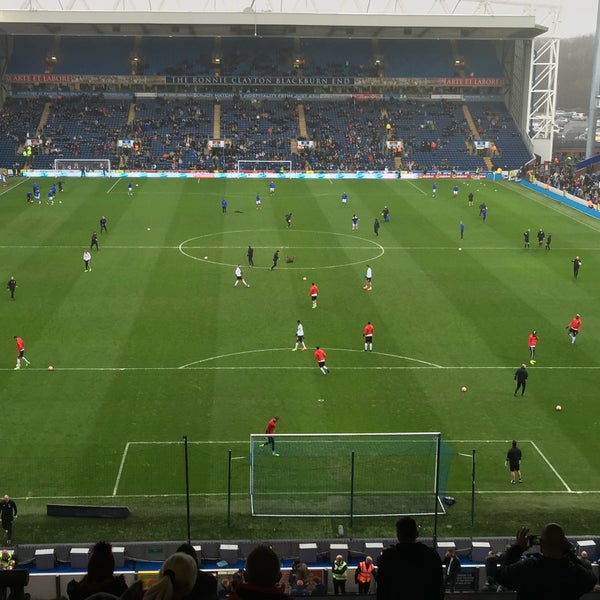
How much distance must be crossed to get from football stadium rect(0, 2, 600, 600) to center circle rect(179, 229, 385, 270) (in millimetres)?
286

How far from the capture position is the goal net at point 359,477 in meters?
20.3

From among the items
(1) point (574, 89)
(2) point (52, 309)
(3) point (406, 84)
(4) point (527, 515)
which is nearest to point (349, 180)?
(3) point (406, 84)

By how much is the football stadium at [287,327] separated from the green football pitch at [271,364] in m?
Result: 0.11

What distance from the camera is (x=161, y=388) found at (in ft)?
93.3

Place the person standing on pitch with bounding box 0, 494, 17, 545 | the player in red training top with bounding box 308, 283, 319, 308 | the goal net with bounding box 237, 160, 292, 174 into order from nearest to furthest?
the person standing on pitch with bounding box 0, 494, 17, 545 → the player in red training top with bounding box 308, 283, 319, 308 → the goal net with bounding box 237, 160, 292, 174

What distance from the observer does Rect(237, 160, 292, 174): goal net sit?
3558 inches

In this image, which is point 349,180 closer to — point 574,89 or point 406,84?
point 406,84

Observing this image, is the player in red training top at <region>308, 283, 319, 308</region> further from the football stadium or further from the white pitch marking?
the white pitch marking

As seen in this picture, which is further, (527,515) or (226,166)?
(226,166)

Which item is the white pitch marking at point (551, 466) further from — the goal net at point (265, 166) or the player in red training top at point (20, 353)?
the goal net at point (265, 166)

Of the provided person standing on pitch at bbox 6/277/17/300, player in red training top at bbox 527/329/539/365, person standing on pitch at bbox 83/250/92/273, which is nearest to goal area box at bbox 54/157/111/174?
person standing on pitch at bbox 83/250/92/273

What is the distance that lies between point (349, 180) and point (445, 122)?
75.7 ft

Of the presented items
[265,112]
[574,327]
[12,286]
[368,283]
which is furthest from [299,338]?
[265,112]

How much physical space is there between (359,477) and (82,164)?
75.2 m
